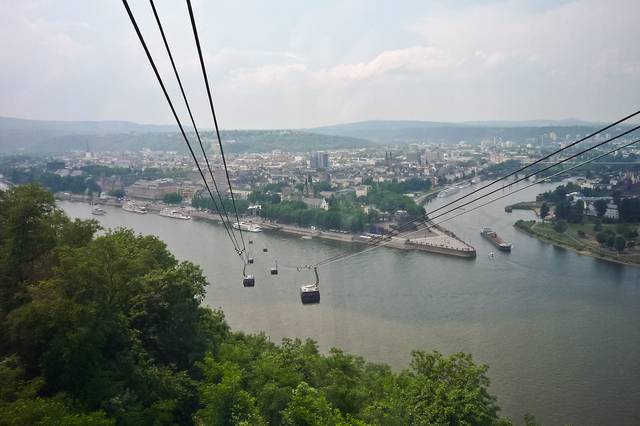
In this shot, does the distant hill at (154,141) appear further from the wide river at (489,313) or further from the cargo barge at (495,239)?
the wide river at (489,313)

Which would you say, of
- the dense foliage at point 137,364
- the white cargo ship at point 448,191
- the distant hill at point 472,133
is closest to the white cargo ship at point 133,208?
the white cargo ship at point 448,191

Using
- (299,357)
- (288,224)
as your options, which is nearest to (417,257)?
(288,224)

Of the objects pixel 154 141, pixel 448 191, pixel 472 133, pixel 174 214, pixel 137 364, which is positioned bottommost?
pixel 174 214

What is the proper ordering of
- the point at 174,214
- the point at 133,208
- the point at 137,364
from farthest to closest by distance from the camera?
the point at 133,208, the point at 174,214, the point at 137,364

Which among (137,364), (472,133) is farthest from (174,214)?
(472,133)

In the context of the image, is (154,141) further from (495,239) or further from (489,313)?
(489,313)

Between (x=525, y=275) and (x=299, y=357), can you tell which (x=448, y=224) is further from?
(x=299, y=357)

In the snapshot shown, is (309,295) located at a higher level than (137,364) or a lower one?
lower
